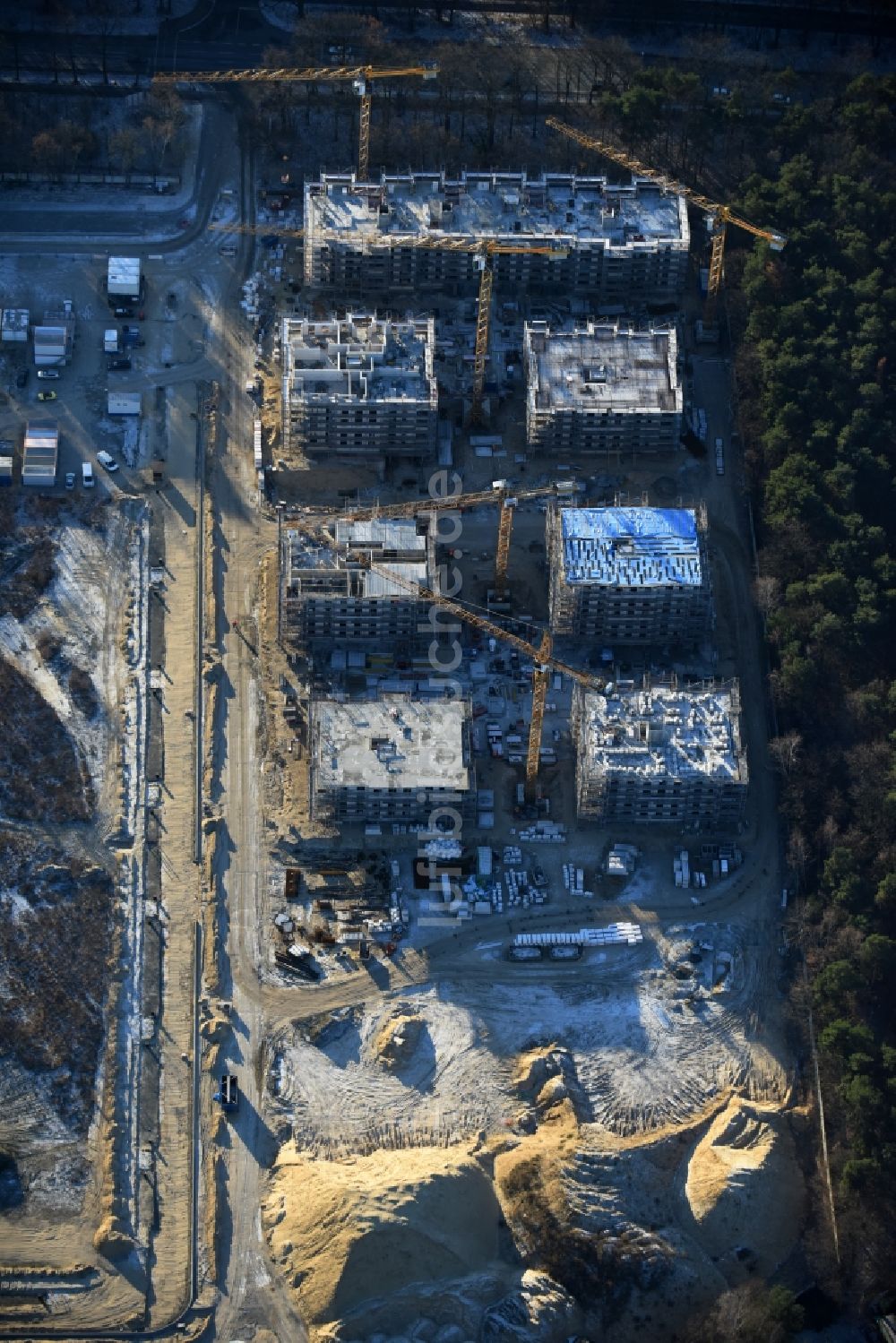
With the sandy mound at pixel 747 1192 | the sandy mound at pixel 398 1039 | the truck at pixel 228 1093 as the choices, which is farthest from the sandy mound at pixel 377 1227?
the sandy mound at pixel 747 1192

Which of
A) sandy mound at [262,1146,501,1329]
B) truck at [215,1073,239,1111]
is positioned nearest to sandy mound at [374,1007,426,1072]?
sandy mound at [262,1146,501,1329]

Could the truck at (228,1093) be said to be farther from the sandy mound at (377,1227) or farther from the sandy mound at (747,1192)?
the sandy mound at (747,1192)

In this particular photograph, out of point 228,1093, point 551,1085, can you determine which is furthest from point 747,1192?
point 228,1093

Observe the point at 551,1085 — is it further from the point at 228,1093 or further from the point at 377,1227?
the point at 228,1093

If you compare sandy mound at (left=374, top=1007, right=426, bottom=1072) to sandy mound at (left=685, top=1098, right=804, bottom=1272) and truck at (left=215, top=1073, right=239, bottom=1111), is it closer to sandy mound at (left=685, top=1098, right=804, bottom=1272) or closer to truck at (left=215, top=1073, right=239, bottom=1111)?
truck at (left=215, top=1073, right=239, bottom=1111)

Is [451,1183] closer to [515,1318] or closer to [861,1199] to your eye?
[515,1318]

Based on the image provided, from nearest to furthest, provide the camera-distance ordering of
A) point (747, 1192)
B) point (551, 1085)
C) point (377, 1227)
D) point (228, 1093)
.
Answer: point (377, 1227) < point (747, 1192) < point (228, 1093) < point (551, 1085)
